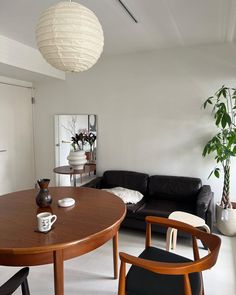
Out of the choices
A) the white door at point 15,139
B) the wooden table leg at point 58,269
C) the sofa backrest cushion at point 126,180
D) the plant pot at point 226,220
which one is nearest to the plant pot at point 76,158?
the sofa backrest cushion at point 126,180

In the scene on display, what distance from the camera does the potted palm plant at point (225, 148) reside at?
288 cm

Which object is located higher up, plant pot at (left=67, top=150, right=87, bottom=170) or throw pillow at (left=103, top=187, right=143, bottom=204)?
plant pot at (left=67, top=150, right=87, bottom=170)

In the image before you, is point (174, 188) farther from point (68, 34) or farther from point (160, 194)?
point (68, 34)

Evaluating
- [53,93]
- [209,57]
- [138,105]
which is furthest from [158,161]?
[53,93]

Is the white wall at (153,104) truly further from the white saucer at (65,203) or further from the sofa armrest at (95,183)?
→ the white saucer at (65,203)

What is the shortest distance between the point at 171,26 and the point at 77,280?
279 cm

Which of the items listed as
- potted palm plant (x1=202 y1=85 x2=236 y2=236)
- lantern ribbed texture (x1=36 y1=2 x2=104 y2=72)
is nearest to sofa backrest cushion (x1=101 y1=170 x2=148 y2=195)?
potted palm plant (x1=202 y1=85 x2=236 y2=236)

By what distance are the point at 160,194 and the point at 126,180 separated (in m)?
0.55

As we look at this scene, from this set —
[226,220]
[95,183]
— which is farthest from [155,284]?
[95,183]

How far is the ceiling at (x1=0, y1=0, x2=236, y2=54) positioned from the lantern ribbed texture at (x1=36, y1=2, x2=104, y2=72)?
887 mm

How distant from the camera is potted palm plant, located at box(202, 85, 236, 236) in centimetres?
288

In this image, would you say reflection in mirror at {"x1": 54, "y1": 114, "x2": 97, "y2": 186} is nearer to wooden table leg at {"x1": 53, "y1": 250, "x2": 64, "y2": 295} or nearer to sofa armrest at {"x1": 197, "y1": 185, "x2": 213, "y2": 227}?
sofa armrest at {"x1": 197, "y1": 185, "x2": 213, "y2": 227}

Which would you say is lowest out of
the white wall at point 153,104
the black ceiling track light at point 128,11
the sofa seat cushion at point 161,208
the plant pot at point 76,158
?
the sofa seat cushion at point 161,208

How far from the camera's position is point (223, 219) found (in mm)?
3014
